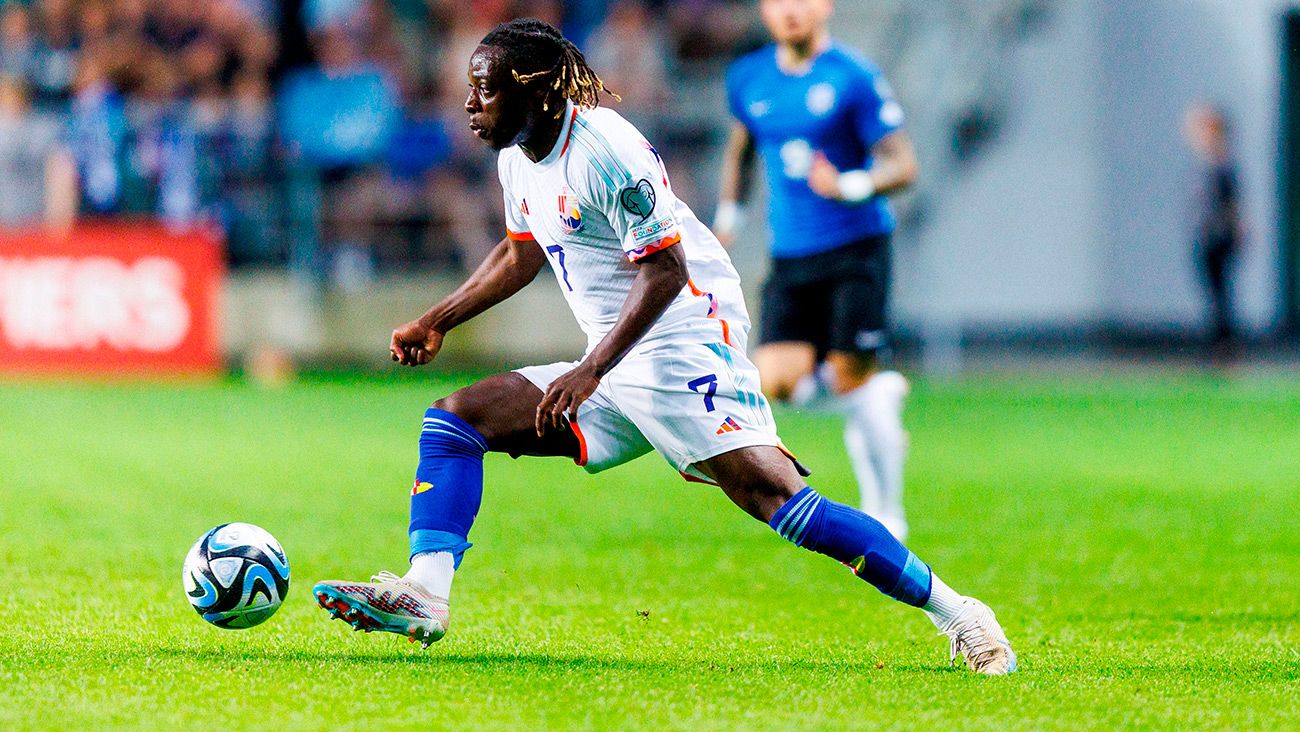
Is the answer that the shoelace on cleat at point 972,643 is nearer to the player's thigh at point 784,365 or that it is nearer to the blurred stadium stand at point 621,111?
the player's thigh at point 784,365

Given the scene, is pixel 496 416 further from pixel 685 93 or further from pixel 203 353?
pixel 685 93

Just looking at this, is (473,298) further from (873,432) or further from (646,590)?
(873,432)

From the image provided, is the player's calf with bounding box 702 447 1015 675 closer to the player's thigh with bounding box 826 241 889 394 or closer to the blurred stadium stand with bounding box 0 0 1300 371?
the player's thigh with bounding box 826 241 889 394

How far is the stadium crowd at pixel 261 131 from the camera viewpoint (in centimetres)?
1773

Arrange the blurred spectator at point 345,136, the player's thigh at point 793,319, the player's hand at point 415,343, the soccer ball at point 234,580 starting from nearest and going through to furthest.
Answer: the soccer ball at point 234,580 → the player's hand at point 415,343 → the player's thigh at point 793,319 → the blurred spectator at point 345,136

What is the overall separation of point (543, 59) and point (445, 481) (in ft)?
4.19

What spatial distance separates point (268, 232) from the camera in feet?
60.5

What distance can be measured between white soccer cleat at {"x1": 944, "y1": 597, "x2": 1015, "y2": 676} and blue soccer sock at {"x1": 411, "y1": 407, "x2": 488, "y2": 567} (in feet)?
4.81

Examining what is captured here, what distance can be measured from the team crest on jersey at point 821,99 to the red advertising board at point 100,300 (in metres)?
10.1

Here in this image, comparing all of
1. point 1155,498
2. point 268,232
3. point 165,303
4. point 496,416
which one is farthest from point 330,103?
point 496,416

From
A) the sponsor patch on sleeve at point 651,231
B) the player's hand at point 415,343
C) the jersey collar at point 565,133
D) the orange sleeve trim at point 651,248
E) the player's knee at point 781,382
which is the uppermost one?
the jersey collar at point 565,133

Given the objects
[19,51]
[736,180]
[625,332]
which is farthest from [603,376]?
[19,51]

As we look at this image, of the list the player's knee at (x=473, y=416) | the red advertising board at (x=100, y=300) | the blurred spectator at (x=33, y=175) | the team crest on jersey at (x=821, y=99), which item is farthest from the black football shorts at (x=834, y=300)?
the blurred spectator at (x=33, y=175)

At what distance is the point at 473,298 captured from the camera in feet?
18.7
